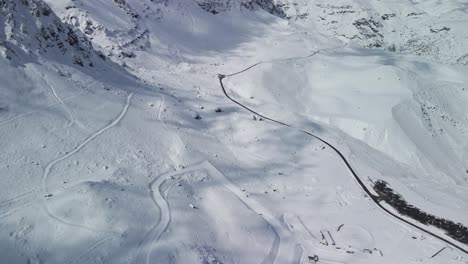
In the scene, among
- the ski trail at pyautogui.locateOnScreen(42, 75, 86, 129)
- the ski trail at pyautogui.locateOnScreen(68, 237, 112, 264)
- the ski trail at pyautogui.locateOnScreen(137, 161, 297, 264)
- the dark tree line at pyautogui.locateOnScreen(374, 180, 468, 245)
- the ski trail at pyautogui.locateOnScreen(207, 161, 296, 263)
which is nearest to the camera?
the ski trail at pyautogui.locateOnScreen(68, 237, 112, 264)

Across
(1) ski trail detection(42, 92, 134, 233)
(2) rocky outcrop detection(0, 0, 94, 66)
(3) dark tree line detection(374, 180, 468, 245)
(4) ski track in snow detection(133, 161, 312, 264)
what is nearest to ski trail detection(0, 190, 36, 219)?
(1) ski trail detection(42, 92, 134, 233)

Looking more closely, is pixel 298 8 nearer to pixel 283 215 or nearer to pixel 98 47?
pixel 98 47

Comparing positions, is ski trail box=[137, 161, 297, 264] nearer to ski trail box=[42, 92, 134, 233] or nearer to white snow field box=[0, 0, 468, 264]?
white snow field box=[0, 0, 468, 264]

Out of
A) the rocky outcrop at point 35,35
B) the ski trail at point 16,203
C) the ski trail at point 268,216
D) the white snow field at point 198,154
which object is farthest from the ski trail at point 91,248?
the rocky outcrop at point 35,35

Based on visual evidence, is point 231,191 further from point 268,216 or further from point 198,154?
point 198,154

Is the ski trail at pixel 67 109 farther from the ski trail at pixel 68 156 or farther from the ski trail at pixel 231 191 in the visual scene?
the ski trail at pixel 231 191

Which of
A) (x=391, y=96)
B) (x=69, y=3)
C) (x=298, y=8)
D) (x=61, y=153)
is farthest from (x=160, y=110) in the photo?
(x=298, y=8)
